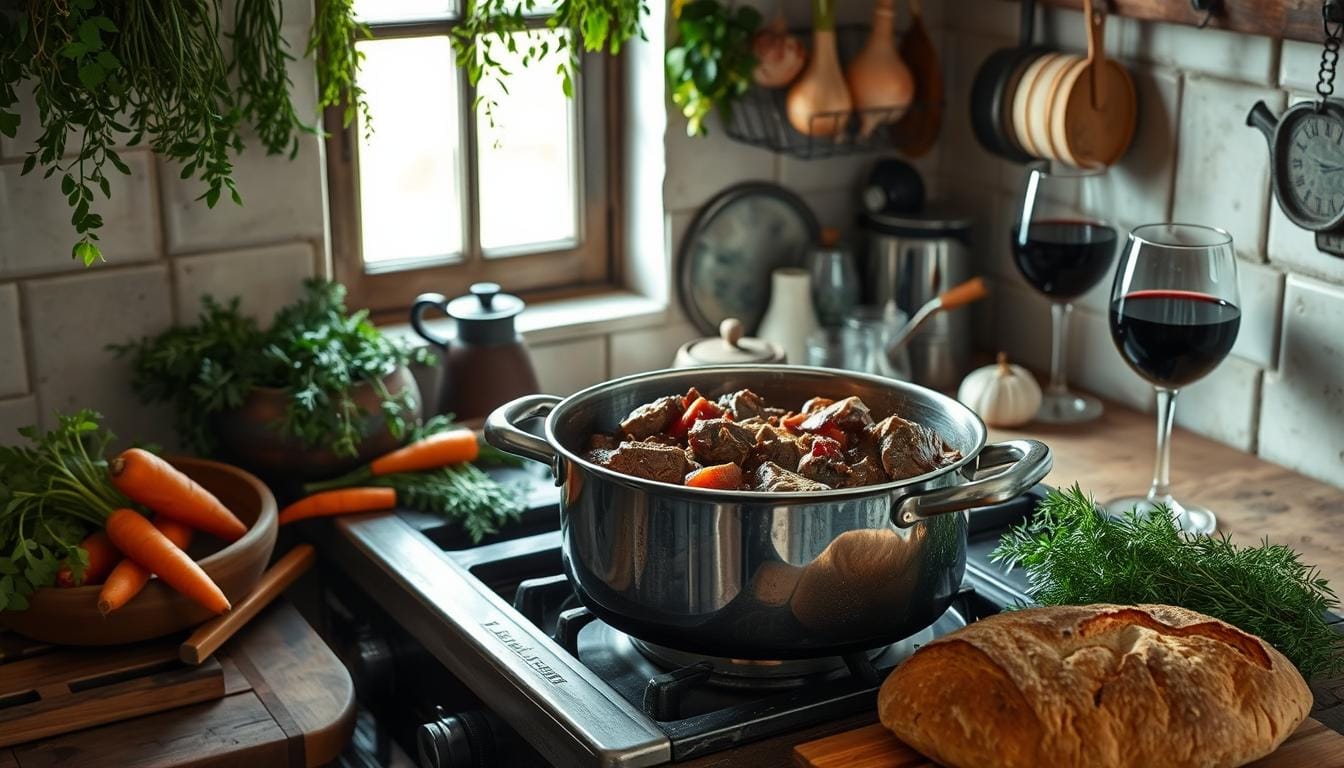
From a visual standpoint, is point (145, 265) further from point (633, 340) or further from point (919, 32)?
point (919, 32)

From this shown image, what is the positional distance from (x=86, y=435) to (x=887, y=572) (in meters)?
0.95

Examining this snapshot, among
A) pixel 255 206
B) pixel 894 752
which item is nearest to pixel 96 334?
pixel 255 206

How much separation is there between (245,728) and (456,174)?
92 cm

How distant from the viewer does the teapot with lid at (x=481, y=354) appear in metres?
1.88

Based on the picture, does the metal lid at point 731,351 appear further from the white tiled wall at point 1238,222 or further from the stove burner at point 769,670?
the stove burner at point 769,670

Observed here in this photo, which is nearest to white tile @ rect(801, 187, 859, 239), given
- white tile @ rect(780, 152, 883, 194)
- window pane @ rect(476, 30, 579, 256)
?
white tile @ rect(780, 152, 883, 194)

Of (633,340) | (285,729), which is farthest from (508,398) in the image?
(285,729)

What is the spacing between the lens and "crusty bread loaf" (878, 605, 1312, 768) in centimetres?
109

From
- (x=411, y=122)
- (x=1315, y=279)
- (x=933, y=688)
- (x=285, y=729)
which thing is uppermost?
(x=411, y=122)

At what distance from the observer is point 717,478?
4.22ft

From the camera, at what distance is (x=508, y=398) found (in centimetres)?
189

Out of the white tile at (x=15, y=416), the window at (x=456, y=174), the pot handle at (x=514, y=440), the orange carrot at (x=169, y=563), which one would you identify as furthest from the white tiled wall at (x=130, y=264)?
Answer: the pot handle at (x=514, y=440)

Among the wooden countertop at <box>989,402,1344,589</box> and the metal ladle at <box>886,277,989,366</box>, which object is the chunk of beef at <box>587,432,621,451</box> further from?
the metal ladle at <box>886,277,989,366</box>

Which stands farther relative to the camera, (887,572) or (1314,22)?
(1314,22)
